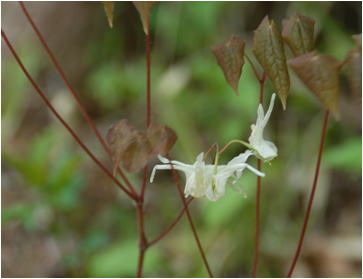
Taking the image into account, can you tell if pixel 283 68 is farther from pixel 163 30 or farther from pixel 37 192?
pixel 163 30

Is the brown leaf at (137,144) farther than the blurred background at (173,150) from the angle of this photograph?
No

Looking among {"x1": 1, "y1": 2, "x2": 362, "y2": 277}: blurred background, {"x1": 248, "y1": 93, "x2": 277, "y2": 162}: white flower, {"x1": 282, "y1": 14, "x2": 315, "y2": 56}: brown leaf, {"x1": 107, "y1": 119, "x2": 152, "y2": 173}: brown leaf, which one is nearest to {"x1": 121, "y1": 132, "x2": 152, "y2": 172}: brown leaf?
{"x1": 107, "y1": 119, "x2": 152, "y2": 173}: brown leaf

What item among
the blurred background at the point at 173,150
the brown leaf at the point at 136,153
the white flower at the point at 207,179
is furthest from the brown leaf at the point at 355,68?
the blurred background at the point at 173,150

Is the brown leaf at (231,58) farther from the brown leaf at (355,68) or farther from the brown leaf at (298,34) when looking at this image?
the brown leaf at (355,68)

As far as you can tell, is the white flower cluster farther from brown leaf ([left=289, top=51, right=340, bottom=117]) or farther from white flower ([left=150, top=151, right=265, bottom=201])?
brown leaf ([left=289, top=51, right=340, bottom=117])

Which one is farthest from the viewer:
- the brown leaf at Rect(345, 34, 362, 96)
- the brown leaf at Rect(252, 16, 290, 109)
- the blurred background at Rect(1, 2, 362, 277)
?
the blurred background at Rect(1, 2, 362, 277)

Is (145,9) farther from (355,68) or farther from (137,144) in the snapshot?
(355,68)

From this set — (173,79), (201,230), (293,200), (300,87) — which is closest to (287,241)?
(293,200)
